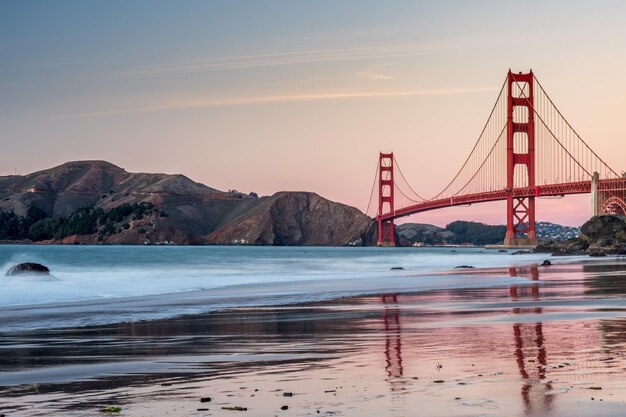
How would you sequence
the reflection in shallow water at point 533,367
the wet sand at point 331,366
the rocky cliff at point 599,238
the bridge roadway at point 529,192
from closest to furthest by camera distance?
the reflection in shallow water at point 533,367 → the wet sand at point 331,366 → the rocky cliff at point 599,238 → the bridge roadway at point 529,192

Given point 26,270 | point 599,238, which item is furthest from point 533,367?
point 599,238

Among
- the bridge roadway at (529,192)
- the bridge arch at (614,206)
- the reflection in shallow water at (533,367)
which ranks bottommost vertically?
the reflection in shallow water at (533,367)

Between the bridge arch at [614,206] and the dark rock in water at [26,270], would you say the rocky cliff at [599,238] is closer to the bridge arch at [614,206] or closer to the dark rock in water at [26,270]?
the bridge arch at [614,206]

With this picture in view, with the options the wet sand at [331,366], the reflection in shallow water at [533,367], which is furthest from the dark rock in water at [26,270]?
the reflection in shallow water at [533,367]

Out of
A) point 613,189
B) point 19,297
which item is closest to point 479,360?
point 19,297

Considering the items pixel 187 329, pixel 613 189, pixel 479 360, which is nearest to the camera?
pixel 479 360

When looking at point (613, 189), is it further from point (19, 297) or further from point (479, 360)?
point (479, 360)

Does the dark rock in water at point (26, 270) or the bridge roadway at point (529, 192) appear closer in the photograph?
the dark rock in water at point (26, 270)

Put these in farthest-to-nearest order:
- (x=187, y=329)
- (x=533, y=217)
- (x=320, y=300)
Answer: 1. (x=533, y=217)
2. (x=320, y=300)
3. (x=187, y=329)

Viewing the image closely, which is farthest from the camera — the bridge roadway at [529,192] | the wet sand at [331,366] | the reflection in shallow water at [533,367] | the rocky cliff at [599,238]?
the bridge roadway at [529,192]
